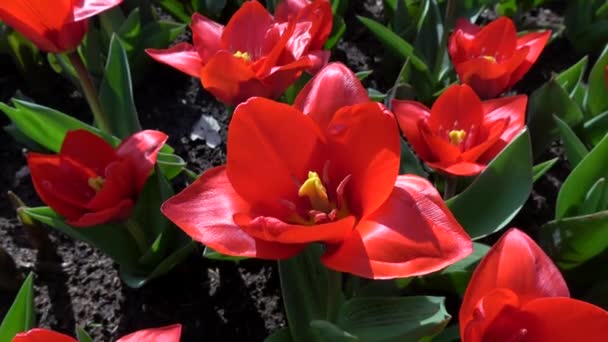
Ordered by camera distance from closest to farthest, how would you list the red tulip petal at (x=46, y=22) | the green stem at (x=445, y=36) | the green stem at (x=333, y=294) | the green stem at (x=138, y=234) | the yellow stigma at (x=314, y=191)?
1. the yellow stigma at (x=314, y=191)
2. the green stem at (x=333, y=294)
3. the red tulip petal at (x=46, y=22)
4. the green stem at (x=138, y=234)
5. the green stem at (x=445, y=36)

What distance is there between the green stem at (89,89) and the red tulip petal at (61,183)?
26 centimetres

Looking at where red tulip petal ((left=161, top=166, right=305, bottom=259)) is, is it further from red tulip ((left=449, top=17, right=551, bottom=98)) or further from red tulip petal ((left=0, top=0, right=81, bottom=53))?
red tulip ((left=449, top=17, right=551, bottom=98))

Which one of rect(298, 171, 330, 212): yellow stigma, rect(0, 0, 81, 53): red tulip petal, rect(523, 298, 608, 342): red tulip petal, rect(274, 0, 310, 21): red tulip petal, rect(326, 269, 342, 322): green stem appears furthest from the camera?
rect(274, 0, 310, 21): red tulip petal

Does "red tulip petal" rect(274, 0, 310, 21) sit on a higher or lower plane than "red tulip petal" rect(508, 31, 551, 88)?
higher

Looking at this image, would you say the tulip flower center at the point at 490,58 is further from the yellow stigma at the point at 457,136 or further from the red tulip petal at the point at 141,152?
the red tulip petal at the point at 141,152

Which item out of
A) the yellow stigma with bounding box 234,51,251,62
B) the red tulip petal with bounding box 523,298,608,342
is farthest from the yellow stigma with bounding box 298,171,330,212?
the yellow stigma with bounding box 234,51,251,62

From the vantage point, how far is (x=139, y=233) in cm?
122

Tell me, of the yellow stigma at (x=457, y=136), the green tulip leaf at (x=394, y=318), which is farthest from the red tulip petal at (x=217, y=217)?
the yellow stigma at (x=457, y=136)

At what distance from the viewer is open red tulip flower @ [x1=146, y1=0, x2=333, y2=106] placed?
1.08 m

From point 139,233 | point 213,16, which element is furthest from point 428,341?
point 213,16

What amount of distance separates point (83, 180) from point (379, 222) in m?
0.53

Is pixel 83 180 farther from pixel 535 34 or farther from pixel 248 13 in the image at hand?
pixel 535 34

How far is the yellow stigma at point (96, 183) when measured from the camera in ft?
3.53

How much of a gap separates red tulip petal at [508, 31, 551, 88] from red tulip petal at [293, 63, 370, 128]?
1.66 ft
